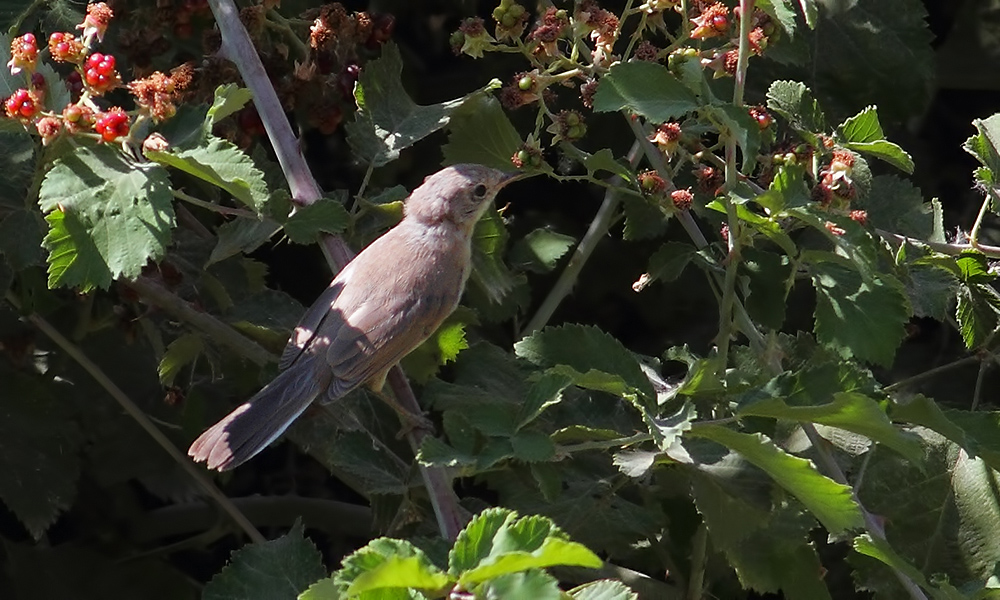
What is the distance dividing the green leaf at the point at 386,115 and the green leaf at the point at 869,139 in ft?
2.42

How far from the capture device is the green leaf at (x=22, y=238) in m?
2.48

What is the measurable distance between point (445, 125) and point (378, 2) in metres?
1.14

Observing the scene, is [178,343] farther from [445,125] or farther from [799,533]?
[799,533]

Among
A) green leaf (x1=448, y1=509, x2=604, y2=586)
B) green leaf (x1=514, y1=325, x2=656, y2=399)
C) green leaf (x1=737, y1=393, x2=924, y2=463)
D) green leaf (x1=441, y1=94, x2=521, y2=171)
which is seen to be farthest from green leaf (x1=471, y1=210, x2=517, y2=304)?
green leaf (x1=448, y1=509, x2=604, y2=586)

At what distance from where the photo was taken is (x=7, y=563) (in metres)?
3.43

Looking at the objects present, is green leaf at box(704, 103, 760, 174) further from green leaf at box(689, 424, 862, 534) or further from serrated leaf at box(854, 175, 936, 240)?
serrated leaf at box(854, 175, 936, 240)

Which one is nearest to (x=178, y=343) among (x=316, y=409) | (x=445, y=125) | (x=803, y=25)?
(x=316, y=409)

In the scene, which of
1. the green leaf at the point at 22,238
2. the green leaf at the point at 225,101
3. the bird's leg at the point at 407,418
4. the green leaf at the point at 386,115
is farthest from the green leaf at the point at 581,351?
the green leaf at the point at 22,238

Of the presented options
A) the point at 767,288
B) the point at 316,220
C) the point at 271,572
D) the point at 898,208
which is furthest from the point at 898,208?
the point at 271,572

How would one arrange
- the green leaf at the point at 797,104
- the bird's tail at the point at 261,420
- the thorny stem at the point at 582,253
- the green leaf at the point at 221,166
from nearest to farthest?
the green leaf at the point at 221,166, the green leaf at the point at 797,104, the bird's tail at the point at 261,420, the thorny stem at the point at 582,253

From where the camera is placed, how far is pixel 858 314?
240 centimetres

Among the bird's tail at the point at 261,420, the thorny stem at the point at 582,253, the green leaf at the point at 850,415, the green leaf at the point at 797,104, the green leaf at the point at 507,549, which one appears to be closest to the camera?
the green leaf at the point at 507,549

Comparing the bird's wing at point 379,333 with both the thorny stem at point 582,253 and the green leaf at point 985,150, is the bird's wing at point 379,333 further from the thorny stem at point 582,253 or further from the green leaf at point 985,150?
the green leaf at point 985,150

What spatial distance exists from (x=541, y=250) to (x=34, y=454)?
4.19 ft
